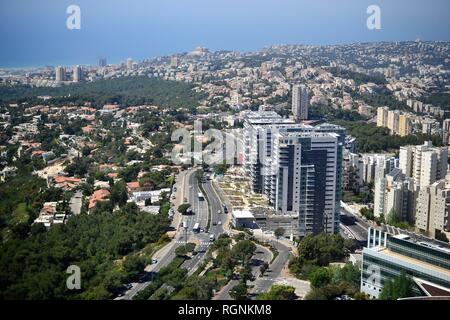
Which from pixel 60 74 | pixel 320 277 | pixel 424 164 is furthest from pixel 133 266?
pixel 60 74

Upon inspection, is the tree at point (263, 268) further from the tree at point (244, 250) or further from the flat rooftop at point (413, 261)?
the flat rooftop at point (413, 261)

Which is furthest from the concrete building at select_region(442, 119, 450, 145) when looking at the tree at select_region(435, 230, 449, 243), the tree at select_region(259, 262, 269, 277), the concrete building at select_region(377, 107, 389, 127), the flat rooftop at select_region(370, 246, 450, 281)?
the flat rooftop at select_region(370, 246, 450, 281)

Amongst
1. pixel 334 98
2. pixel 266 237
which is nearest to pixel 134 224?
pixel 266 237

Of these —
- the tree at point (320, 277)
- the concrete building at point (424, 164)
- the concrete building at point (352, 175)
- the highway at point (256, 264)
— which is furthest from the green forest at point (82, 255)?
the concrete building at point (424, 164)

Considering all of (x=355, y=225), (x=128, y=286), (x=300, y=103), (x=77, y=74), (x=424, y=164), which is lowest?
(x=355, y=225)

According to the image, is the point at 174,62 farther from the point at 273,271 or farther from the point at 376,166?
A: the point at 273,271

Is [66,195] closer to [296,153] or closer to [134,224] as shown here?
[134,224]
